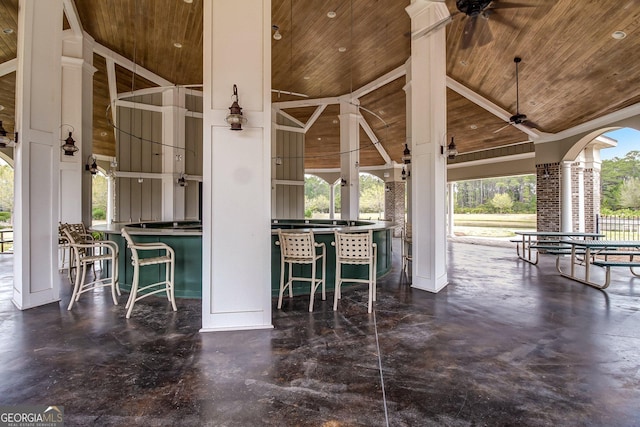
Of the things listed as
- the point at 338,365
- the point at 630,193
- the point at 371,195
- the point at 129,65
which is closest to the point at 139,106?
the point at 129,65

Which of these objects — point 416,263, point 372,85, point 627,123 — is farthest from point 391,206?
point 416,263

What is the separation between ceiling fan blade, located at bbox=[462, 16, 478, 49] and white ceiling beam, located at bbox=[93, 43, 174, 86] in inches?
259

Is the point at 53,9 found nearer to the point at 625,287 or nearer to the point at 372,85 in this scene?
the point at 372,85

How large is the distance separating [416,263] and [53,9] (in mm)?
6102

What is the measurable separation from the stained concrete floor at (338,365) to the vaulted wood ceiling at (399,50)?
3137 millimetres

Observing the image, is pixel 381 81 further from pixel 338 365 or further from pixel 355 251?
pixel 338 365

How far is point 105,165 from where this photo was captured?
1352 cm

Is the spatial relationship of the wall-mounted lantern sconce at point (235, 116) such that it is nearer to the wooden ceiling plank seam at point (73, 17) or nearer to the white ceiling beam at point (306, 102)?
the wooden ceiling plank seam at point (73, 17)

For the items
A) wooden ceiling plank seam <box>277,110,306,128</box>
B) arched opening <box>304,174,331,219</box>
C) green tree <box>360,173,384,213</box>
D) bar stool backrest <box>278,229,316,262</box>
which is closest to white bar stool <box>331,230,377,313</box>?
bar stool backrest <box>278,229,316,262</box>

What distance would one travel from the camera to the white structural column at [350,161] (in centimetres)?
930

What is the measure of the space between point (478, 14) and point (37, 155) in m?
5.22

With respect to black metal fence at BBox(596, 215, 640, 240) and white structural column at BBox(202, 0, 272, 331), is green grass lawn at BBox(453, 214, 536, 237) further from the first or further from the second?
white structural column at BBox(202, 0, 272, 331)

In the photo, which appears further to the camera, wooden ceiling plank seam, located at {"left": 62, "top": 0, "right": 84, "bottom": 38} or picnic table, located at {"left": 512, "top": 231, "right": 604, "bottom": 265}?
picnic table, located at {"left": 512, "top": 231, "right": 604, "bottom": 265}

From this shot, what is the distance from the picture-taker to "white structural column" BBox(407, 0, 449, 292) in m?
4.65
